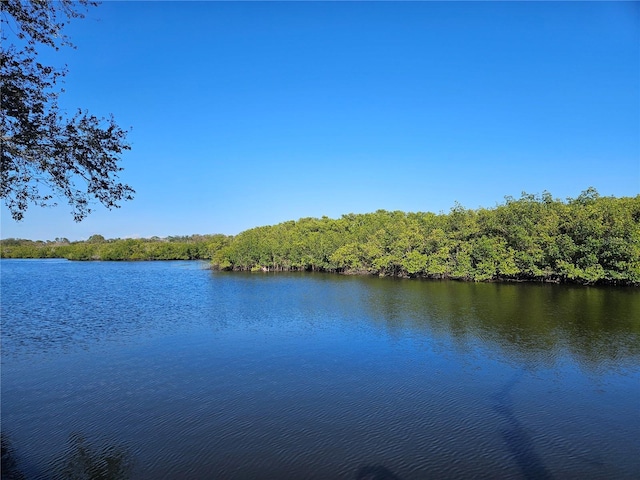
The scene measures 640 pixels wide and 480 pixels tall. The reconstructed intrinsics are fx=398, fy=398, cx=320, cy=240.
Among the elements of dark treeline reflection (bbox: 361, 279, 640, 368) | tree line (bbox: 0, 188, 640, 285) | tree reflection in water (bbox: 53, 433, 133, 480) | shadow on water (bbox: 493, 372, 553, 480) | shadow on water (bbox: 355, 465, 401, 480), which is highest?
tree line (bbox: 0, 188, 640, 285)

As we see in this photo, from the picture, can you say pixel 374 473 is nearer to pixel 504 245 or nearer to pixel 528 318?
pixel 528 318

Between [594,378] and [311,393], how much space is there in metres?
8.94

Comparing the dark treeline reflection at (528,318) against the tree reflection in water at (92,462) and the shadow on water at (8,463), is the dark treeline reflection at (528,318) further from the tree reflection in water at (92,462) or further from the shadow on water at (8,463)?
the shadow on water at (8,463)

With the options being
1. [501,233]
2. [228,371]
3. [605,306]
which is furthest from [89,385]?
[501,233]

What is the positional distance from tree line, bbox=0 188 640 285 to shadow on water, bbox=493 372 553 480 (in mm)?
31090

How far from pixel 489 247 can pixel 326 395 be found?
35620mm

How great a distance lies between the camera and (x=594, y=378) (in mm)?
12555

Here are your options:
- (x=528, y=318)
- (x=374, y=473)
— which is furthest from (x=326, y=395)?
(x=528, y=318)

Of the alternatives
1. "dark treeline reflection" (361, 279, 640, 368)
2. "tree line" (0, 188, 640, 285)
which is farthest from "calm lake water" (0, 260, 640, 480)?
"tree line" (0, 188, 640, 285)

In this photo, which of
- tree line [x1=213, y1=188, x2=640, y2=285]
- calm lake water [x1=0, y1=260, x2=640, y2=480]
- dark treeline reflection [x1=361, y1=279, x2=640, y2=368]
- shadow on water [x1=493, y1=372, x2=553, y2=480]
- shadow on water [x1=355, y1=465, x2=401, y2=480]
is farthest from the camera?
tree line [x1=213, y1=188, x2=640, y2=285]

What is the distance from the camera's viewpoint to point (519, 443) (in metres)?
8.73

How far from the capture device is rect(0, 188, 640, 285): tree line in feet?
117

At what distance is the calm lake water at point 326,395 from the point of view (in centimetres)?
815

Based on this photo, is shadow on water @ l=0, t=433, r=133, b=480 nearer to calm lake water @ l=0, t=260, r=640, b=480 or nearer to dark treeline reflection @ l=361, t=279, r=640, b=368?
calm lake water @ l=0, t=260, r=640, b=480
